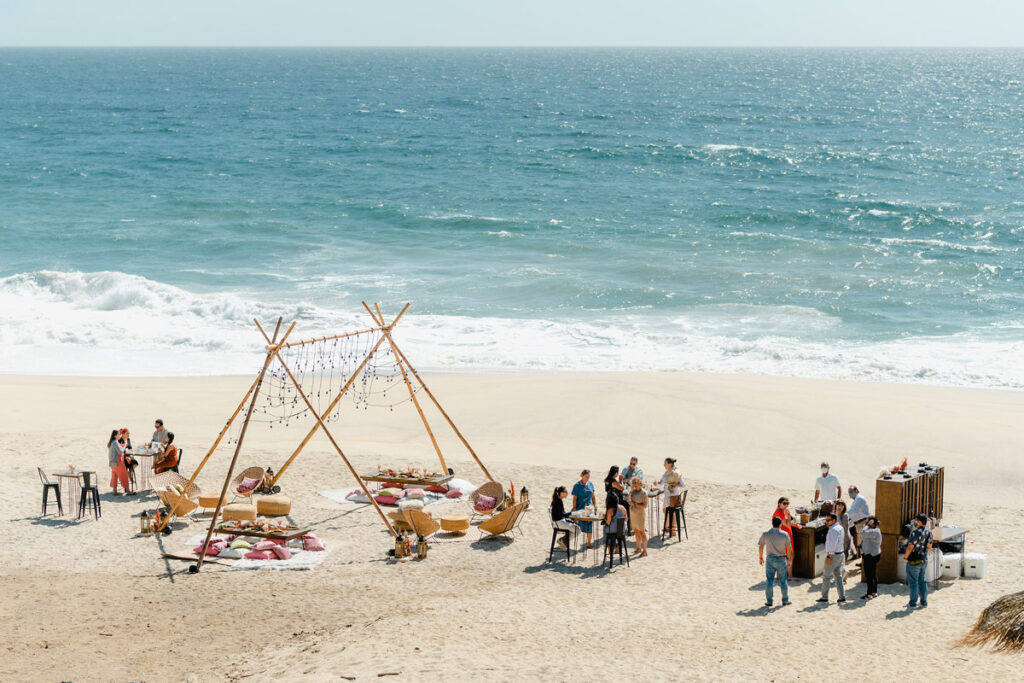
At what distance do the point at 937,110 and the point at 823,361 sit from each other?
78.3m

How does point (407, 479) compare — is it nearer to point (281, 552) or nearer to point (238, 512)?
point (238, 512)

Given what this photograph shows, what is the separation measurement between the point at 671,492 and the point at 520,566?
2.54 metres

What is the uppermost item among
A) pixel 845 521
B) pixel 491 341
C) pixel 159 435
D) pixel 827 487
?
pixel 491 341

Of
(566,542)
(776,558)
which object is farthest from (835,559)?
(566,542)

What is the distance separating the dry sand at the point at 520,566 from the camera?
11.7 m

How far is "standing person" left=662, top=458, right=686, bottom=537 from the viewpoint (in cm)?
1627

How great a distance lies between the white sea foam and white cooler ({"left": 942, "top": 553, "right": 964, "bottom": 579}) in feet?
42.8

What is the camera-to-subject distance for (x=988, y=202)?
2055 inches

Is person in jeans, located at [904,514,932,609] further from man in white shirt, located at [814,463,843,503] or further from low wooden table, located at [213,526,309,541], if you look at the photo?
low wooden table, located at [213,526,309,541]

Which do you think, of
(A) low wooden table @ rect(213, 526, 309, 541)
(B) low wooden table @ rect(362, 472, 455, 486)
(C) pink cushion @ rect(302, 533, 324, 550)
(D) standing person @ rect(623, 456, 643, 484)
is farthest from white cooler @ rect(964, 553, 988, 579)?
(A) low wooden table @ rect(213, 526, 309, 541)

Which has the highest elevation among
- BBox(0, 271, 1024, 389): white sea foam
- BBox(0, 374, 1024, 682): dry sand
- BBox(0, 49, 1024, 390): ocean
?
BBox(0, 49, 1024, 390): ocean

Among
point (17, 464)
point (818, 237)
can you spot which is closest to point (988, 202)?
point (818, 237)

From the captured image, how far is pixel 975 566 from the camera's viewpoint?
1454 centimetres

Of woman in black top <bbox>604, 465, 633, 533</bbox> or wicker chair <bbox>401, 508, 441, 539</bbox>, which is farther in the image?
wicker chair <bbox>401, 508, 441, 539</bbox>
